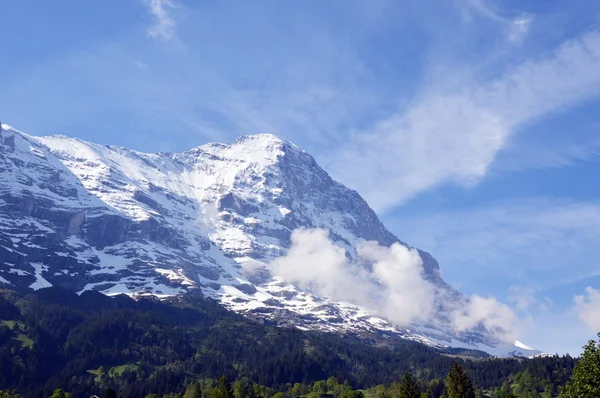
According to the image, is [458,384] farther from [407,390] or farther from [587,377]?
[587,377]

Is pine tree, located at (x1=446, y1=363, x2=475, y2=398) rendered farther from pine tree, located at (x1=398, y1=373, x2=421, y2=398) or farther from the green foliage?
the green foliage

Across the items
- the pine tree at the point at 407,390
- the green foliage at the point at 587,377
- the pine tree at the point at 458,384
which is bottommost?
the green foliage at the point at 587,377

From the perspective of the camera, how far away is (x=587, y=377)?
70000mm

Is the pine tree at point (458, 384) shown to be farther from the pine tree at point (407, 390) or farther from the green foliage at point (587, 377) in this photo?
the green foliage at point (587, 377)

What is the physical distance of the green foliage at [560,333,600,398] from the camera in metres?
69.4

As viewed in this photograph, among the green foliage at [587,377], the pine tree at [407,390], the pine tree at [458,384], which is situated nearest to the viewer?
the green foliage at [587,377]

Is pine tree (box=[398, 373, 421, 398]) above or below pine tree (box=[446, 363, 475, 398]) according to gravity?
below

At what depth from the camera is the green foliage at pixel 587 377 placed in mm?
69375

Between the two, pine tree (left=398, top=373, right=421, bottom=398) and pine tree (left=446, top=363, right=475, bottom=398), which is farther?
pine tree (left=446, top=363, right=475, bottom=398)

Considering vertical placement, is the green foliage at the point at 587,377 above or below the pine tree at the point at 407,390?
below

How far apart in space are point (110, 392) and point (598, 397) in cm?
14943

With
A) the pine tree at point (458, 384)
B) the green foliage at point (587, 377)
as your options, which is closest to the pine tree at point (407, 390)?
the pine tree at point (458, 384)

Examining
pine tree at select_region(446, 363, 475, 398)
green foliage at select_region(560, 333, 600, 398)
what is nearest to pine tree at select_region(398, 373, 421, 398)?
pine tree at select_region(446, 363, 475, 398)

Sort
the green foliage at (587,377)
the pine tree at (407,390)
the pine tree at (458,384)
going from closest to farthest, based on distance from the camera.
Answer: the green foliage at (587,377) → the pine tree at (407,390) → the pine tree at (458,384)
